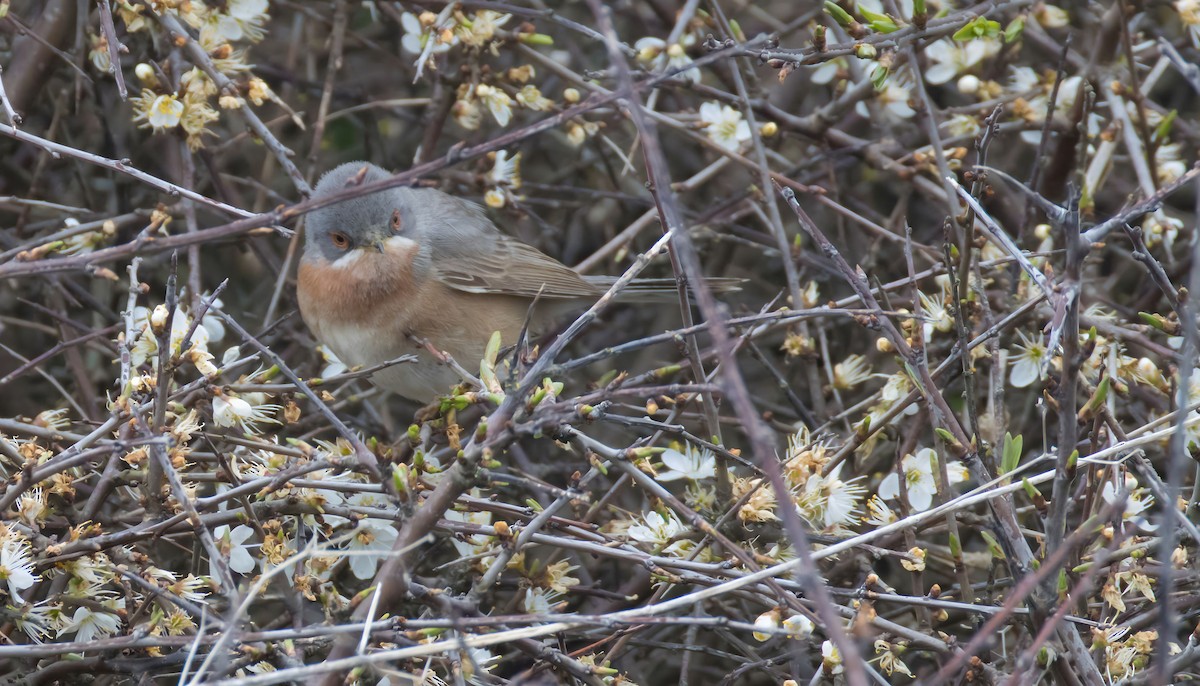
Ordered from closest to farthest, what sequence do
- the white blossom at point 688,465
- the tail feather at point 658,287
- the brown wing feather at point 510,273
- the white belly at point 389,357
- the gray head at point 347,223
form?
the white blossom at point 688,465
the white belly at point 389,357
the gray head at point 347,223
the brown wing feather at point 510,273
the tail feather at point 658,287

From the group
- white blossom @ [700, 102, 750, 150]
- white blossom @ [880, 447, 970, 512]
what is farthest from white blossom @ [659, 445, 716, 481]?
Answer: white blossom @ [700, 102, 750, 150]

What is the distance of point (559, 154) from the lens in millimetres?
6453

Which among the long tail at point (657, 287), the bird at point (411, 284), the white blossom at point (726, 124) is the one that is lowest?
the long tail at point (657, 287)

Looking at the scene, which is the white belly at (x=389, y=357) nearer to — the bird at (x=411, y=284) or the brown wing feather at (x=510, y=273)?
the bird at (x=411, y=284)

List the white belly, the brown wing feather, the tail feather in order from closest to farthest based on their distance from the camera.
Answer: the white belly < the brown wing feather < the tail feather

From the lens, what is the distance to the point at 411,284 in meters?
4.81

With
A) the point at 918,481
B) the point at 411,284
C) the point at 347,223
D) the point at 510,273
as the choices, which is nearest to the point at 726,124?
the point at 510,273

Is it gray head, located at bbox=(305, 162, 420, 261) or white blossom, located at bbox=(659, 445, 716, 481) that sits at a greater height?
gray head, located at bbox=(305, 162, 420, 261)

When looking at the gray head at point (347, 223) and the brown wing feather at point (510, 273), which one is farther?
the brown wing feather at point (510, 273)

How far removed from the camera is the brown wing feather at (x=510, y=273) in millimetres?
5066

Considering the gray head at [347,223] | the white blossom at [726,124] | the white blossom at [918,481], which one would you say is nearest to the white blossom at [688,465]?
the white blossom at [918,481]

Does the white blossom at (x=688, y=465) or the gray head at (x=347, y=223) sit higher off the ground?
the gray head at (x=347, y=223)

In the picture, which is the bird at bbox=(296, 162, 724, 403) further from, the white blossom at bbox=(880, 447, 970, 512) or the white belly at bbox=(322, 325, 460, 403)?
the white blossom at bbox=(880, 447, 970, 512)

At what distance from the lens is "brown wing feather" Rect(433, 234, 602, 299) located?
507 centimetres
